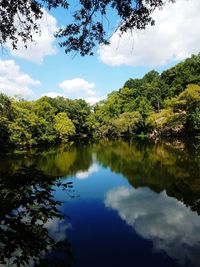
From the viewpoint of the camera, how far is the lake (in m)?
3.20

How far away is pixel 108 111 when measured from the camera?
6347 centimetres

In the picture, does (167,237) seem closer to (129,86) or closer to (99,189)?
(99,189)

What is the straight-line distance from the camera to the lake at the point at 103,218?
10.5 ft

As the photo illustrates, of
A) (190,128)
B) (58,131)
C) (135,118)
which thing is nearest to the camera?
(190,128)

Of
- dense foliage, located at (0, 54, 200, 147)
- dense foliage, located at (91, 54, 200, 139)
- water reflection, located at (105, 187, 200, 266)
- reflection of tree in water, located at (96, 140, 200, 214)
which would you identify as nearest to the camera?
water reflection, located at (105, 187, 200, 266)

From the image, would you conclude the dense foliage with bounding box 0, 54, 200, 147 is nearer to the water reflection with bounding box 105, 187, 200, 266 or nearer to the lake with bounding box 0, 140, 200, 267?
the lake with bounding box 0, 140, 200, 267

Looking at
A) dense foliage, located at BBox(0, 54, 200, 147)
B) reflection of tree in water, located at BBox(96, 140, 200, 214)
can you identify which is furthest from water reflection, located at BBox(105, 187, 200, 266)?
dense foliage, located at BBox(0, 54, 200, 147)

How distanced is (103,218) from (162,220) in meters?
2.05

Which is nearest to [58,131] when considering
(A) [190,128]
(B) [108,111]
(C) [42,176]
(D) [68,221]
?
(A) [190,128]

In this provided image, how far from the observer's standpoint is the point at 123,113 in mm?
55469

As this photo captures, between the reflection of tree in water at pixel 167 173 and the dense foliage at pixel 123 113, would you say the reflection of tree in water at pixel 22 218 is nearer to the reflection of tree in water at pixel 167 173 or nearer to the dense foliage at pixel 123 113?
the reflection of tree in water at pixel 167 173

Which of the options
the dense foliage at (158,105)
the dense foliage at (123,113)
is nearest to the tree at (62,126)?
the dense foliage at (123,113)

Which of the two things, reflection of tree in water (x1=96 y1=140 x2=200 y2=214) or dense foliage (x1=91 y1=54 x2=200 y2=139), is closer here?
reflection of tree in water (x1=96 y1=140 x2=200 y2=214)

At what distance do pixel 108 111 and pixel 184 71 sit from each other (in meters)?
18.6
